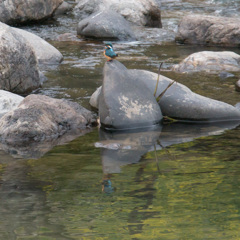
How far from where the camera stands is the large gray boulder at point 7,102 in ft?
20.4

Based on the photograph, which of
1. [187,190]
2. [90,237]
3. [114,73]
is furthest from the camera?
[114,73]

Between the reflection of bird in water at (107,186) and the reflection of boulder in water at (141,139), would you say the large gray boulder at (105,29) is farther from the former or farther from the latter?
the reflection of bird in water at (107,186)

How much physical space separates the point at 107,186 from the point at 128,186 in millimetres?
172

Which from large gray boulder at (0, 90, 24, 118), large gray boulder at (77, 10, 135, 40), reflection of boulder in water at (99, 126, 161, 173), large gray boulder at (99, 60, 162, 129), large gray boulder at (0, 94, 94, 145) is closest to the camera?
reflection of boulder in water at (99, 126, 161, 173)

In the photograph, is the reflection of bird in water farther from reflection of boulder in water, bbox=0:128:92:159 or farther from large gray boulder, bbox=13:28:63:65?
large gray boulder, bbox=13:28:63:65

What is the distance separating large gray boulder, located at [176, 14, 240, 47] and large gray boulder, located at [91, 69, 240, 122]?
201 inches

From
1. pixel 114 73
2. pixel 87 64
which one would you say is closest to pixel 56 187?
pixel 114 73

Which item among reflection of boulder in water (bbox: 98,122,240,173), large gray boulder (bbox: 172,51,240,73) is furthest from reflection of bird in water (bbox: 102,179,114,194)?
large gray boulder (bbox: 172,51,240,73)

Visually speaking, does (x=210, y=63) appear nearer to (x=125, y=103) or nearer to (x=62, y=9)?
(x=125, y=103)

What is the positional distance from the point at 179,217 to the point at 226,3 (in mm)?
14893

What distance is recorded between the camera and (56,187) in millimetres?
4055

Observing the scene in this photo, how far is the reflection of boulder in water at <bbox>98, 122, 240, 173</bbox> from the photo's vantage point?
4832 millimetres

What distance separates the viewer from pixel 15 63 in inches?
297

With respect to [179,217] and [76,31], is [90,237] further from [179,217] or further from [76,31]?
[76,31]
